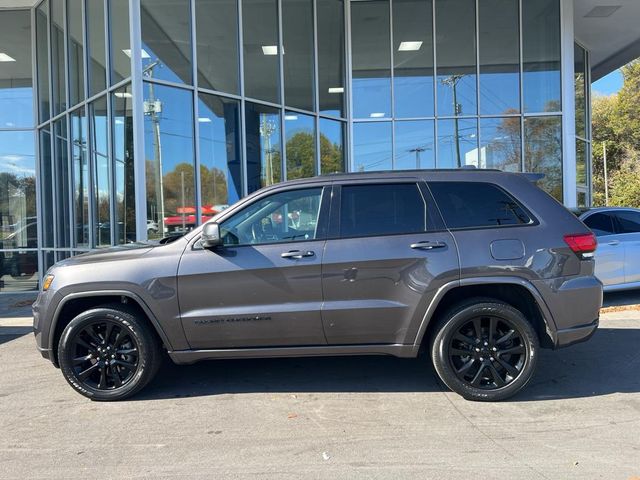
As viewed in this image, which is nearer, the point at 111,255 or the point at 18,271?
the point at 111,255

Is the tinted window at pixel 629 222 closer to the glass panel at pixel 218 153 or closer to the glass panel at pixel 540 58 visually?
the glass panel at pixel 540 58

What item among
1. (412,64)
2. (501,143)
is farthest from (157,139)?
(501,143)

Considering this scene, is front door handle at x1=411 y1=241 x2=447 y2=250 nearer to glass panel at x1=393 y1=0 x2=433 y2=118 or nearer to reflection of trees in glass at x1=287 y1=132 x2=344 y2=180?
reflection of trees in glass at x1=287 y1=132 x2=344 y2=180

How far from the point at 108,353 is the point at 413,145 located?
435 inches

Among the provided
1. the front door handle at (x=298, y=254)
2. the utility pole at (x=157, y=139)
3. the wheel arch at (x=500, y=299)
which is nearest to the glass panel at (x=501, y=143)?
the utility pole at (x=157, y=139)

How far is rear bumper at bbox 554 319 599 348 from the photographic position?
448 centimetres

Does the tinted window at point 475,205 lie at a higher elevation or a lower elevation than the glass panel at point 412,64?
lower

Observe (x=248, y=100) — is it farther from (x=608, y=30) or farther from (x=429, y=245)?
(x=608, y=30)

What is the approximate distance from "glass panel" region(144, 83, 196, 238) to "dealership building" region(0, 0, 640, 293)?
25 millimetres

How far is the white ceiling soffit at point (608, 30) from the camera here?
13344 millimetres

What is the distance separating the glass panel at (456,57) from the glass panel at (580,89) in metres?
4.80

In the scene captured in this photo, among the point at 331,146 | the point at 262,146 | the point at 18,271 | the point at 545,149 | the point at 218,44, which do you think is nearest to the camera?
the point at 218,44

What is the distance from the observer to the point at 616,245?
846 cm

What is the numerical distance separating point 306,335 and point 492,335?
1553 mm
